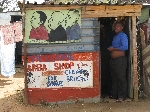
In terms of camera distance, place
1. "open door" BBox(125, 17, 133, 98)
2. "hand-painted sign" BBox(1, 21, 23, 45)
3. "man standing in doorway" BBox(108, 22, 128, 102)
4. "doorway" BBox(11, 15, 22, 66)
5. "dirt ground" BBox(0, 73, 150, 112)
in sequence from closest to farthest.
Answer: "dirt ground" BBox(0, 73, 150, 112)
"man standing in doorway" BBox(108, 22, 128, 102)
"open door" BBox(125, 17, 133, 98)
"hand-painted sign" BBox(1, 21, 23, 45)
"doorway" BBox(11, 15, 22, 66)

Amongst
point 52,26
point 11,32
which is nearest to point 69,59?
point 52,26

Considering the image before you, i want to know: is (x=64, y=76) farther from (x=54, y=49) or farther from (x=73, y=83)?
(x=54, y=49)

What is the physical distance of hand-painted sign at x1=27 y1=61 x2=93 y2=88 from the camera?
22.2 feet

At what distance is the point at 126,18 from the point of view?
737cm

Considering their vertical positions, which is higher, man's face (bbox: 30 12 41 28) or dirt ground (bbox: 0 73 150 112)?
man's face (bbox: 30 12 41 28)

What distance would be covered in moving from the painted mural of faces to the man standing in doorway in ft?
6.20

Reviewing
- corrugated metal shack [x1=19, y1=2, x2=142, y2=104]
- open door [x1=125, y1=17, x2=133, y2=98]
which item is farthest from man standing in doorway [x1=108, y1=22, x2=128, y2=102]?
corrugated metal shack [x1=19, y1=2, x2=142, y2=104]

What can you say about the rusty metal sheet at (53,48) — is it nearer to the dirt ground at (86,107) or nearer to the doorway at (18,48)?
the dirt ground at (86,107)

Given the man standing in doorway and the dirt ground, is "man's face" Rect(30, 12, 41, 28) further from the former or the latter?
the dirt ground

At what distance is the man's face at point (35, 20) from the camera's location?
6.65 meters

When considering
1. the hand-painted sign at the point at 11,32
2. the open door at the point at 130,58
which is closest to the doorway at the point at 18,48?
the hand-painted sign at the point at 11,32

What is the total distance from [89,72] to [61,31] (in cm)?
130

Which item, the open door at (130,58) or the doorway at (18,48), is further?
the doorway at (18,48)

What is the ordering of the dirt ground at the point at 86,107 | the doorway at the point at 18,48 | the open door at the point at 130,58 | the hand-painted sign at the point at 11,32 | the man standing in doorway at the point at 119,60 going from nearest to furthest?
the dirt ground at the point at 86,107, the man standing in doorway at the point at 119,60, the open door at the point at 130,58, the hand-painted sign at the point at 11,32, the doorway at the point at 18,48
